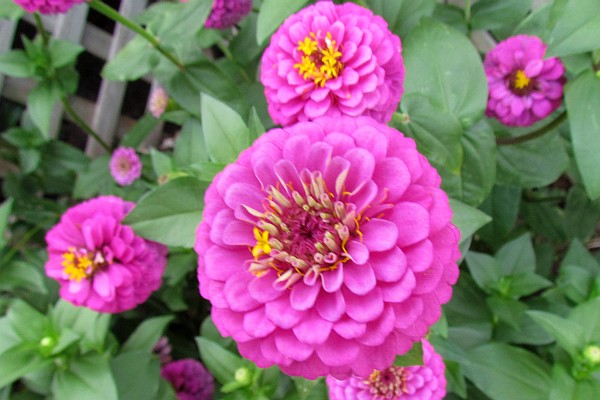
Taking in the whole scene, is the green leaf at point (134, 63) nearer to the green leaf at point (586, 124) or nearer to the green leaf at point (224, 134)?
the green leaf at point (224, 134)

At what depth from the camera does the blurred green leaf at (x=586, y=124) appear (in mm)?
773

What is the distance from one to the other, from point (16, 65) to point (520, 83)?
1.14 meters

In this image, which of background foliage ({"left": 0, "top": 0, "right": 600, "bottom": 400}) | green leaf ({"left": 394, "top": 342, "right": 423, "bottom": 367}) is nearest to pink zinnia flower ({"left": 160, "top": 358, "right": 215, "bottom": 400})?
→ background foliage ({"left": 0, "top": 0, "right": 600, "bottom": 400})

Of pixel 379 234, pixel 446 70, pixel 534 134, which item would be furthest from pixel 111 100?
pixel 379 234

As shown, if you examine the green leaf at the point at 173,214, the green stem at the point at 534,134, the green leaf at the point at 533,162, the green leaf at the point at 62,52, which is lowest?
the green leaf at the point at 62,52

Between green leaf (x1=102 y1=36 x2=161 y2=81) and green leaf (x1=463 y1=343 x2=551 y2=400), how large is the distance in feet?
2.95

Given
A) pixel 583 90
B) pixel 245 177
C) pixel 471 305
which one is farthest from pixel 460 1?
pixel 245 177

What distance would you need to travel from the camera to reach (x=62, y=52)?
126cm

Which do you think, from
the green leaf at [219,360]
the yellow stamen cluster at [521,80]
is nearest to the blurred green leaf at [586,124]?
the yellow stamen cluster at [521,80]

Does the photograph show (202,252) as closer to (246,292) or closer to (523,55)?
(246,292)

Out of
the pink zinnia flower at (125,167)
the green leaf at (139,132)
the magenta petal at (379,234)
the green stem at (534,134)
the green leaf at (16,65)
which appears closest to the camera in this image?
the magenta petal at (379,234)

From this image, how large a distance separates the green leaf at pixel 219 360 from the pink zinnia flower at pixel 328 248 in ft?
1.17

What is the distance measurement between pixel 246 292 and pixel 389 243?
16cm

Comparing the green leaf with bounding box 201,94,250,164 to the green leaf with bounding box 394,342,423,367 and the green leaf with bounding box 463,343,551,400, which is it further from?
the green leaf with bounding box 463,343,551,400
